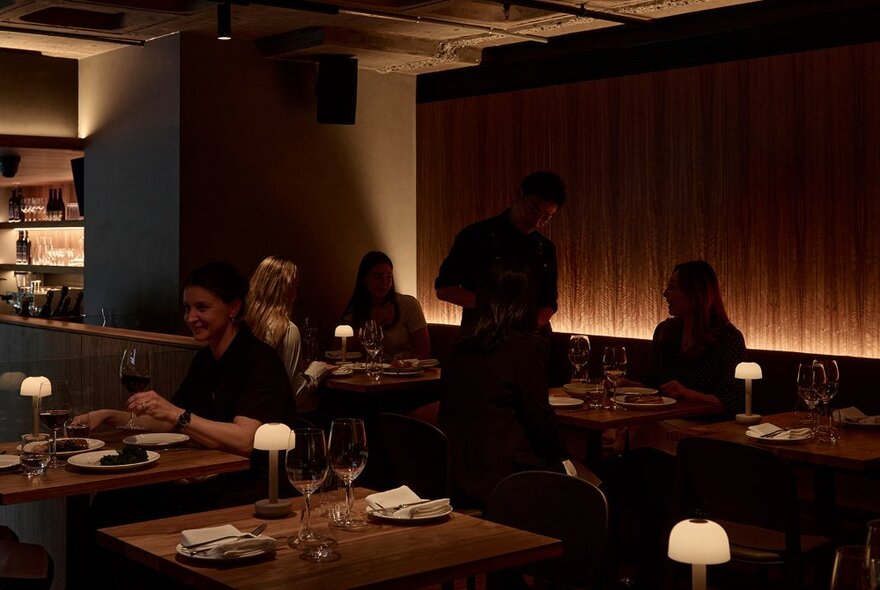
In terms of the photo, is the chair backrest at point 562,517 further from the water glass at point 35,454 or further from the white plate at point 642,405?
the white plate at point 642,405

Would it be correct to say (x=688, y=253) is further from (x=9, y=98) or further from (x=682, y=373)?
(x=9, y=98)

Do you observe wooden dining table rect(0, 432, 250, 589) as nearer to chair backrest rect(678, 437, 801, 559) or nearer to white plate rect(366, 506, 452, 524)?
white plate rect(366, 506, 452, 524)

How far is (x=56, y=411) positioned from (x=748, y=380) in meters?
2.77

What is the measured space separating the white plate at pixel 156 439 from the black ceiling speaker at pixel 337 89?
4444 mm

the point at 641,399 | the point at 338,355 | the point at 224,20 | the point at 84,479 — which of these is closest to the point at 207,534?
the point at 84,479

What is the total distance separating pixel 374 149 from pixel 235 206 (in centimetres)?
141

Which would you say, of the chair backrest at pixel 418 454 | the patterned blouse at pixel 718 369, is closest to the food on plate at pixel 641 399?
the patterned blouse at pixel 718 369

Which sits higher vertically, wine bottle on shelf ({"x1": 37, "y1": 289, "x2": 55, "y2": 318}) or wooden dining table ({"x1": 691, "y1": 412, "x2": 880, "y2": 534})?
wine bottle on shelf ({"x1": 37, "y1": 289, "x2": 55, "y2": 318})

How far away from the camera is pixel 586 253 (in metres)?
7.88

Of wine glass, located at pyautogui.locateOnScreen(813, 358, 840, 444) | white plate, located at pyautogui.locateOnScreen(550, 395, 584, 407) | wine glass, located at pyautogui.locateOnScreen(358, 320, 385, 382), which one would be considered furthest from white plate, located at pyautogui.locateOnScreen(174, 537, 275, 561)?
wine glass, located at pyautogui.locateOnScreen(358, 320, 385, 382)

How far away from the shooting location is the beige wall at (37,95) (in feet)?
26.1

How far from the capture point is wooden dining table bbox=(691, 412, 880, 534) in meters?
3.72

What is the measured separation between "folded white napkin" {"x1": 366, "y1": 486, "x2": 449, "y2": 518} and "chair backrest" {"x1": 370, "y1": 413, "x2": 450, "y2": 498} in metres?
0.69

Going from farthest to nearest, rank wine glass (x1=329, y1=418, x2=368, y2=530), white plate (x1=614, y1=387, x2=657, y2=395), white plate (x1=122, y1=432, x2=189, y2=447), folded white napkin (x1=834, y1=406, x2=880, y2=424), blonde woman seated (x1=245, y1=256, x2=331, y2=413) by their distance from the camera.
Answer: white plate (x1=614, y1=387, x2=657, y2=395) → blonde woman seated (x1=245, y1=256, x2=331, y2=413) → folded white napkin (x1=834, y1=406, x2=880, y2=424) → white plate (x1=122, y1=432, x2=189, y2=447) → wine glass (x1=329, y1=418, x2=368, y2=530)
